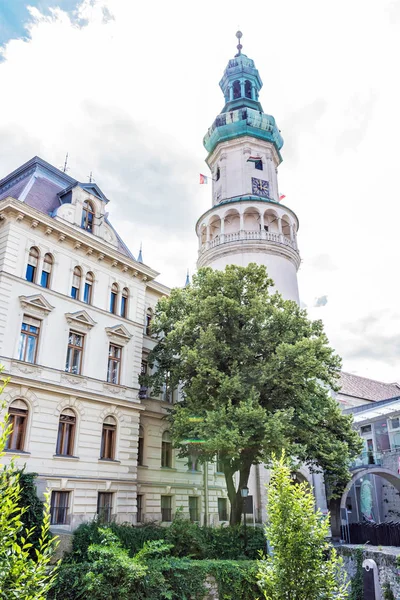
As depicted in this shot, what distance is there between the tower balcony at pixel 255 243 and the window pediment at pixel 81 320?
57.8 ft

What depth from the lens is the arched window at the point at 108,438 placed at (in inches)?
960

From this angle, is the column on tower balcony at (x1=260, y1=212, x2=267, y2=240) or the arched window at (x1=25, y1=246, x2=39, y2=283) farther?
Result: the column on tower balcony at (x1=260, y1=212, x2=267, y2=240)

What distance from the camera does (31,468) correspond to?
67.3ft

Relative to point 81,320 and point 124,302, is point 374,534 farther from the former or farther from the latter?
point 81,320

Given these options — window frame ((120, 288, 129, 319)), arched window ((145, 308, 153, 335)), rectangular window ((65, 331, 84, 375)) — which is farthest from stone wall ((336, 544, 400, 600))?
window frame ((120, 288, 129, 319))

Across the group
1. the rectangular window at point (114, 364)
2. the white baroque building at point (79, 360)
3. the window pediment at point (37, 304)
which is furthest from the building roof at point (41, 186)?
the rectangular window at point (114, 364)

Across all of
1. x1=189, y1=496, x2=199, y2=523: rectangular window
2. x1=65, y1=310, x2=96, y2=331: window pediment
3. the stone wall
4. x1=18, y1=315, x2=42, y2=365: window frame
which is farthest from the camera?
x1=189, y1=496, x2=199, y2=523: rectangular window

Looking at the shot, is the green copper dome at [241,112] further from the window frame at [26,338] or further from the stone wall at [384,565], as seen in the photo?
the stone wall at [384,565]

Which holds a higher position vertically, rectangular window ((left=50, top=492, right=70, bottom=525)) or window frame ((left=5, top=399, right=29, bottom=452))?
window frame ((left=5, top=399, right=29, bottom=452))

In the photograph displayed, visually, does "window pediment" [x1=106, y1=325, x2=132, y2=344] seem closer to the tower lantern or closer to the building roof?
the building roof

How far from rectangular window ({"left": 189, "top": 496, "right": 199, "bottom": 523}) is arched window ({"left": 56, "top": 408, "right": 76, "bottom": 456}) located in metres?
10.3

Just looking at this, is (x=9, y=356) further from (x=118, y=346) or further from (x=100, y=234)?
(x=100, y=234)

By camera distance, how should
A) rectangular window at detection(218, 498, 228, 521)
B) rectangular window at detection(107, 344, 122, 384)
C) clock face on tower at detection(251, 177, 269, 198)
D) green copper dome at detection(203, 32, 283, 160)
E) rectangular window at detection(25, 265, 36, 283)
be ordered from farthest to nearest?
1. green copper dome at detection(203, 32, 283, 160)
2. clock face on tower at detection(251, 177, 269, 198)
3. rectangular window at detection(218, 498, 228, 521)
4. rectangular window at detection(107, 344, 122, 384)
5. rectangular window at detection(25, 265, 36, 283)

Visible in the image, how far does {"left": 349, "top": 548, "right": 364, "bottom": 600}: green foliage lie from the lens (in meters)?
20.4
